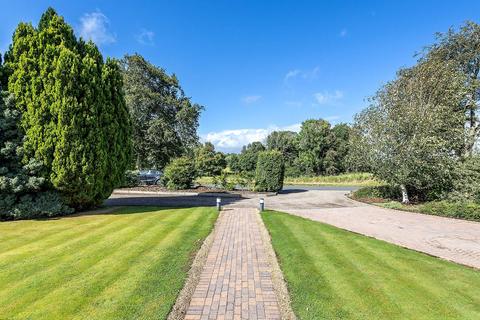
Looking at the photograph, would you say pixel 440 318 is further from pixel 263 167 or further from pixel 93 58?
pixel 263 167

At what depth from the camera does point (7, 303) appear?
430cm

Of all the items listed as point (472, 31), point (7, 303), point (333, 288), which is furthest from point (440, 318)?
point (472, 31)

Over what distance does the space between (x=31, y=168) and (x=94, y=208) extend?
356cm

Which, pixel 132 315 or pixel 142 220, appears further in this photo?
pixel 142 220

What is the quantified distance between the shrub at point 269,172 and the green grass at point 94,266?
12352 millimetres

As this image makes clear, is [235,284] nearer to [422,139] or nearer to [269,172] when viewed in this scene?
[422,139]

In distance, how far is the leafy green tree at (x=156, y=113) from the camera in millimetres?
25734

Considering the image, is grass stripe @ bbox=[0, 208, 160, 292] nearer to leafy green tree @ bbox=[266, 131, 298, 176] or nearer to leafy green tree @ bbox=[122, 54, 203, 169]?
leafy green tree @ bbox=[122, 54, 203, 169]

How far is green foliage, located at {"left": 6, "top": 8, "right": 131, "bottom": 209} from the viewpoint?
34.3 feet

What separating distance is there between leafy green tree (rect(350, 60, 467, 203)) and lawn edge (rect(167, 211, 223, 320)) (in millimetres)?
13985

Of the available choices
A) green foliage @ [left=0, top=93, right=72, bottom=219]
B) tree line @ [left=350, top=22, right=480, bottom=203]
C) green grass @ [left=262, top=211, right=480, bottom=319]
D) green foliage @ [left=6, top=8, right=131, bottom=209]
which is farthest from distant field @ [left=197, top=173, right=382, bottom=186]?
green grass @ [left=262, top=211, right=480, bottom=319]

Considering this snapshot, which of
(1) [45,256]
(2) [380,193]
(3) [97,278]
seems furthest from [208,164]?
(3) [97,278]

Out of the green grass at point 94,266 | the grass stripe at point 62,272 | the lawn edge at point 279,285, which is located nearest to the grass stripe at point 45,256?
the green grass at point 94,266

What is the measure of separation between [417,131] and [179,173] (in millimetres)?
17233
